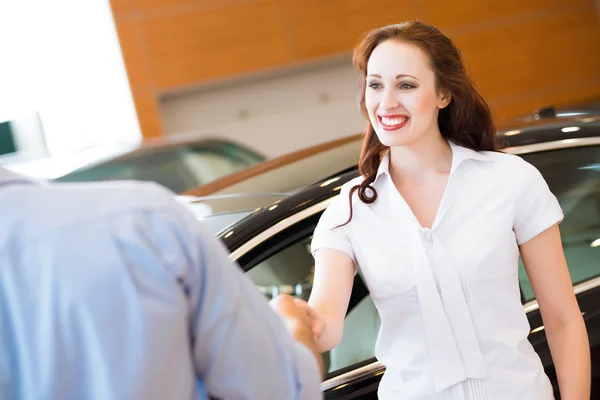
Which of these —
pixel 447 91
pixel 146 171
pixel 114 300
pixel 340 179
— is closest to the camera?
pixel 114 300

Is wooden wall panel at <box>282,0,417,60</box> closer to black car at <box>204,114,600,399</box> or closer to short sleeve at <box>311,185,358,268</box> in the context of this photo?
black car at <box>204,114,600,399</box>

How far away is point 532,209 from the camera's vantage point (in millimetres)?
1873

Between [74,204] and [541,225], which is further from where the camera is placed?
[541,225]

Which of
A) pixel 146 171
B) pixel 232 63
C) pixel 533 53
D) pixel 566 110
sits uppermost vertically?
pixel 232 63

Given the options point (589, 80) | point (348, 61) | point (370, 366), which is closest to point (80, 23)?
point (348, 61)

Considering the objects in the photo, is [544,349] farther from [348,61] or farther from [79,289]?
[348,61]

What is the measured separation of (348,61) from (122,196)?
8.62 meters

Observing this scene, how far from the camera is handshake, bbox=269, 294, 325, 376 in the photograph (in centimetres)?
157

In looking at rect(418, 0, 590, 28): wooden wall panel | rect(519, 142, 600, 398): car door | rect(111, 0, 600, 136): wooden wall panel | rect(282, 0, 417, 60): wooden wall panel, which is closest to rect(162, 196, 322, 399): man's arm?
rect(519, 142, 600, 398): car door

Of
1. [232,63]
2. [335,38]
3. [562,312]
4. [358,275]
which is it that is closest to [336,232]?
[562,312]

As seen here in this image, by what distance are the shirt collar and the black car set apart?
306mm

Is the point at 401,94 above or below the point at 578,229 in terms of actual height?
above

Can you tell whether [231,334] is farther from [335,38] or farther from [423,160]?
[335,38]

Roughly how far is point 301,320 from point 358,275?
0.91 meters
